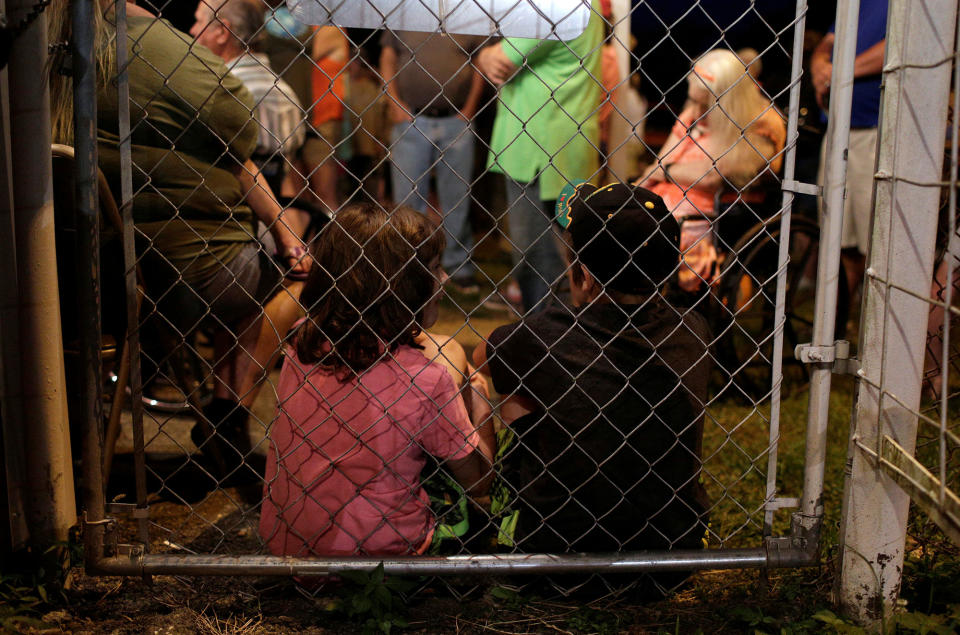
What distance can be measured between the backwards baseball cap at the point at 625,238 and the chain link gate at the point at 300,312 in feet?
0.19

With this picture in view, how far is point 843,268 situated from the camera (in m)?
4.34

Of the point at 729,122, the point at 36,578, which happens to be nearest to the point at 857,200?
the point at 729,122

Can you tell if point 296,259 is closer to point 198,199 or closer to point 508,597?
point 198,199

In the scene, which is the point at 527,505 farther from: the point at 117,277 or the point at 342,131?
the point at 342,131

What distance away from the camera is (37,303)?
1.95 m

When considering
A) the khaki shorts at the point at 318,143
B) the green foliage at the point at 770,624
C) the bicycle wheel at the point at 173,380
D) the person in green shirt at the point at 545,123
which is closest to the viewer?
the green foliage at the point at 770,624

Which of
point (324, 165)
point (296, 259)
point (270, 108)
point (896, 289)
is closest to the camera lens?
point (896, 289)

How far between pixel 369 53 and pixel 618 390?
4.99 meters

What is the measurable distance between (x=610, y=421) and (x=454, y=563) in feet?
1.63

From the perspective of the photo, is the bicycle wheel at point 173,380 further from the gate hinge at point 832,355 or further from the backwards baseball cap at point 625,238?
the gate hinge at point 832,355

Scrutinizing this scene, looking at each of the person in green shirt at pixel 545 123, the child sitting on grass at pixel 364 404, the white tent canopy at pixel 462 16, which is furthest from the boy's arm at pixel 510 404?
the person in green shirt at pixel 545 123

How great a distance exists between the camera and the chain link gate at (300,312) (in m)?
1.93

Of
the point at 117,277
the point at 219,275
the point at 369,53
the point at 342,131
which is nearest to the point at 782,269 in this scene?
the point at 219,275

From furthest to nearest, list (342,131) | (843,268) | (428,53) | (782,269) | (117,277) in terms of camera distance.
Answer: (342,131), (428,53), (843,268), (117,277), (782,269)
